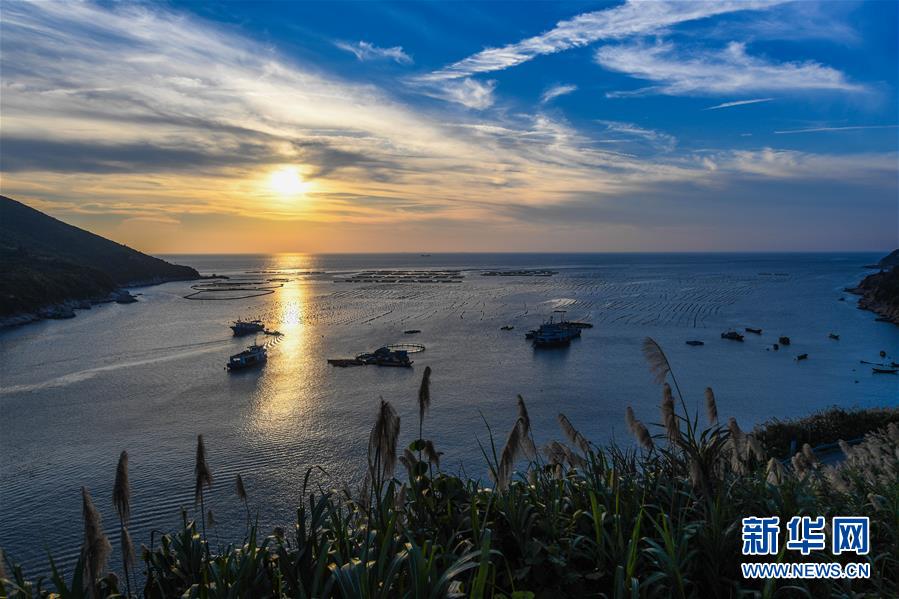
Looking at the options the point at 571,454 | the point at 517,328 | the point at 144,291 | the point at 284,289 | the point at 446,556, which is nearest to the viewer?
the point at 446,556

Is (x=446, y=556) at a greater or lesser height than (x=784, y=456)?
greater

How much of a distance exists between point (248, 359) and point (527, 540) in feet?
172

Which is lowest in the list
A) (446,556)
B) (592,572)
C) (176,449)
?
(176,449)

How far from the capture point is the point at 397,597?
478 centimetres

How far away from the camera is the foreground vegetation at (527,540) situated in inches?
189

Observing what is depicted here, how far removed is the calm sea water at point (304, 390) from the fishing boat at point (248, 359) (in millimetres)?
1376

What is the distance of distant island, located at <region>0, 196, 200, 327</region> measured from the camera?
87250mm

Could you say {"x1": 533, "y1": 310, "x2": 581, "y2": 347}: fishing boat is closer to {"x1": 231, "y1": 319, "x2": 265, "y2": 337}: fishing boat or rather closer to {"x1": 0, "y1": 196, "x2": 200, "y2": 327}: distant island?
{"x1": 231, "y1": 319, "x2": 265, "y2": 337}: fishing boat

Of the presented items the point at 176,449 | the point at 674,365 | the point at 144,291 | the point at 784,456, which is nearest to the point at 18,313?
the point at 144,291

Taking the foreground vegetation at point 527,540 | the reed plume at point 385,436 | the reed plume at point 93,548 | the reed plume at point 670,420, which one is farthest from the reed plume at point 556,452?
the reed plume at point 93,548

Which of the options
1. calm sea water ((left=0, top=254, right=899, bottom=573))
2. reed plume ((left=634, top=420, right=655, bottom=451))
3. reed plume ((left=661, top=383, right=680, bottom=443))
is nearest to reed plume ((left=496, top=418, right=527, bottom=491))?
reed plume ((left=661, top=383, right=680, bottom=443))

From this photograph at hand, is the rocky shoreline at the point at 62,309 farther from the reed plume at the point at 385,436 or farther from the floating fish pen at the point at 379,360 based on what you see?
the reed plume at the point at 385,436

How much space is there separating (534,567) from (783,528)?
3.03 m

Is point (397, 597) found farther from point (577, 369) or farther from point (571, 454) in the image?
point (577, 369)
